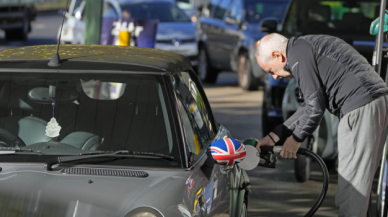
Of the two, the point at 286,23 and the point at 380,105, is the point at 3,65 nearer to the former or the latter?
the point at 380,105

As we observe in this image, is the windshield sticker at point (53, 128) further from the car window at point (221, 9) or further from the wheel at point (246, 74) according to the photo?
the car window at point (221, 9)

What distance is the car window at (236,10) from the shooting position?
13452mm

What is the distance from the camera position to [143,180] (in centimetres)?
304

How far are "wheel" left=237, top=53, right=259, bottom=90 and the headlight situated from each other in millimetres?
10361

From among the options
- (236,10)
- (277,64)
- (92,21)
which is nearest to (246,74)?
(236,10)

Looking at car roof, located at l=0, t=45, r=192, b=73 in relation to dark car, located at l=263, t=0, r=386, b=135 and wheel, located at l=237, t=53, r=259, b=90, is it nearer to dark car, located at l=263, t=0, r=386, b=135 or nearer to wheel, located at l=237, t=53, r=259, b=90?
dark car, located at l=263, t=0, r=386, b=135

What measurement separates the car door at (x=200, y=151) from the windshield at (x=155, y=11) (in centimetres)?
1022

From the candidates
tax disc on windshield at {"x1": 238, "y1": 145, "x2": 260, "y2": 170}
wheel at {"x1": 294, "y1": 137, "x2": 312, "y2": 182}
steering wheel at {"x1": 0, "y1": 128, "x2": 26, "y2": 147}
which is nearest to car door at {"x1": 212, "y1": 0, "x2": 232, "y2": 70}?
wheel at {"x1": 294, "y1": 137, "x2": 312, "y2": 182}

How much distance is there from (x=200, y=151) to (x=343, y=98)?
0.96 m

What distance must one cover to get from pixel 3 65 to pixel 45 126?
40cm

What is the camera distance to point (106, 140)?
11.5ft

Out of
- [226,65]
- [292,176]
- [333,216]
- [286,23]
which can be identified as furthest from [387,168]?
[226,65]

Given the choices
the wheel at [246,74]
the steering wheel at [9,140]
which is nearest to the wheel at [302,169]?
the steering wheel at [9,140]

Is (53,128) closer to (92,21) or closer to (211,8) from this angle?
(92,21)
